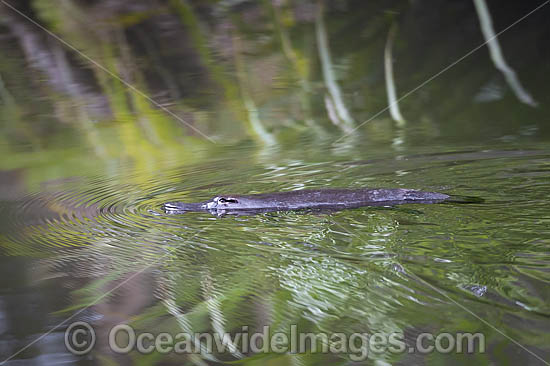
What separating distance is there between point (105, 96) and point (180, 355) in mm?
2554

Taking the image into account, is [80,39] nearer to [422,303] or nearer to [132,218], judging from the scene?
[132,218]

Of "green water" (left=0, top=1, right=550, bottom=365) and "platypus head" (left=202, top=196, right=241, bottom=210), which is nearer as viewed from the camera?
"green water" (left=0, top=1, right=550, bottom=365)

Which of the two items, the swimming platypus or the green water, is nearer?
the green water

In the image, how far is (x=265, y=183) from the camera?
2141 millimetres

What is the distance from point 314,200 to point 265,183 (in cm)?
35

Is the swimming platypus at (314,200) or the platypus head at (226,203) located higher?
the platypus head at (226,203)

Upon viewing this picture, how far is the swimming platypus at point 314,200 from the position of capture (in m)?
1.81

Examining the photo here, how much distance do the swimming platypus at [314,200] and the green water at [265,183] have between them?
0.17ft

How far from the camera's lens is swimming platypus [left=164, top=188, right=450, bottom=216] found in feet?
5.94

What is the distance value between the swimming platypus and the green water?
51 mm

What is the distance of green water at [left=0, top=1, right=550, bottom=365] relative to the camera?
115 cm

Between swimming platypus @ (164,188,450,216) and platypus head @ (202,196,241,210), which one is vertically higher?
platypus head @ (202,196,241,210)

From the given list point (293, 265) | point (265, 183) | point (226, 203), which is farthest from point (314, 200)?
point (293, 265)

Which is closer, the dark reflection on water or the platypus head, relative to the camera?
the dark reflection on water
